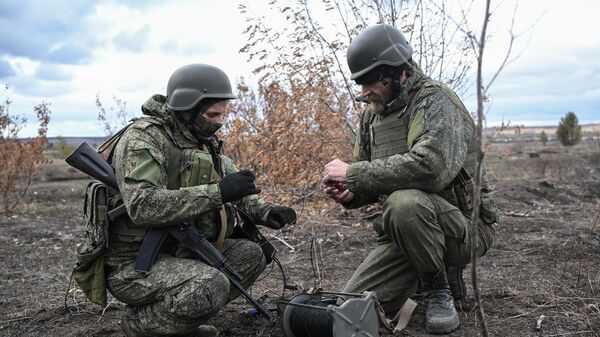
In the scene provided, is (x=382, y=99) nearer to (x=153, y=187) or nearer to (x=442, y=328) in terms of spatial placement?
(x=442, y=328)

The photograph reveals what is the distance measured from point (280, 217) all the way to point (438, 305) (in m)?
1.05


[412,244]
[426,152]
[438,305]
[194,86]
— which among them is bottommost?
[438,305]

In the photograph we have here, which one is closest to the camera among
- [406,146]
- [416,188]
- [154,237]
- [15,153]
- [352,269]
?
[154,237]

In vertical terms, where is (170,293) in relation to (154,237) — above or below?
below

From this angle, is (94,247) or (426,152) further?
(426,152)

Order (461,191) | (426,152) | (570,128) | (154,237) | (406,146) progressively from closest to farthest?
(154,237), (426,152), (461,191), (406,146), (570,128)

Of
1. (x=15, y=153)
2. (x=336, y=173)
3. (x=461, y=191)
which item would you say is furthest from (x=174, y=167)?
(x=15, y=153)

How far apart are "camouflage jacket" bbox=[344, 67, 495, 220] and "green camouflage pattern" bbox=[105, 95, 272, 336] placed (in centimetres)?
93

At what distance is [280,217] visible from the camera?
11.4ft

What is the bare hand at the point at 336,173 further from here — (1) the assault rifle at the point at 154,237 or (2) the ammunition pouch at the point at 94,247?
(2) the ammunition pouch at the point at 94,247

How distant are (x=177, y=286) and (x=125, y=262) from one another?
38cm

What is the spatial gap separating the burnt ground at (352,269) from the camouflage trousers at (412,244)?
0.22 meters

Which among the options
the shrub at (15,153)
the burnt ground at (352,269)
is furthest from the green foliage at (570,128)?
the shrub at (15,153)

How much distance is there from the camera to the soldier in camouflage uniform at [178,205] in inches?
117
